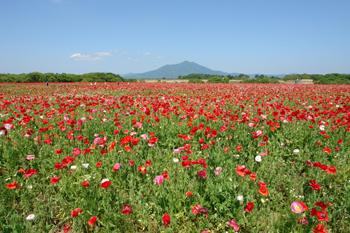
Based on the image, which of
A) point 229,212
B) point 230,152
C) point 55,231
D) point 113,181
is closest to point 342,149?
point 230,152

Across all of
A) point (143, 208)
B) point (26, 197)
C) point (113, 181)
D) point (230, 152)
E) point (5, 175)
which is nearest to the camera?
point (143, 208)

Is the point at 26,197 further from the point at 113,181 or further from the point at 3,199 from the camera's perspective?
the point at 113,181

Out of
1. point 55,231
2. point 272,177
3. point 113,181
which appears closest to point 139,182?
point 113,181

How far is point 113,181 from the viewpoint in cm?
243

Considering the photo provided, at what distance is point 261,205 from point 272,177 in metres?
0.58

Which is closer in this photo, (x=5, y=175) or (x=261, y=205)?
(x=261, y=205)

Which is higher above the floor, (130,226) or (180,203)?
(180,203)

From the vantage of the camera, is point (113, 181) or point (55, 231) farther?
point (113, 181)

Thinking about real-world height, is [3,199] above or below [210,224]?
above

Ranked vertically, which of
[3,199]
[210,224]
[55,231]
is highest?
[3,199]

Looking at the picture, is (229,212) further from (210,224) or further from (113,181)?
(113,181)

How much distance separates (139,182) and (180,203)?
724 mm

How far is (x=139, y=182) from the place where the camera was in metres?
2.50

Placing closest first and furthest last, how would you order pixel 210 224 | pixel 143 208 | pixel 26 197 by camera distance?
pixel 210 224 → pixel 143 208 → pixel 26 197
